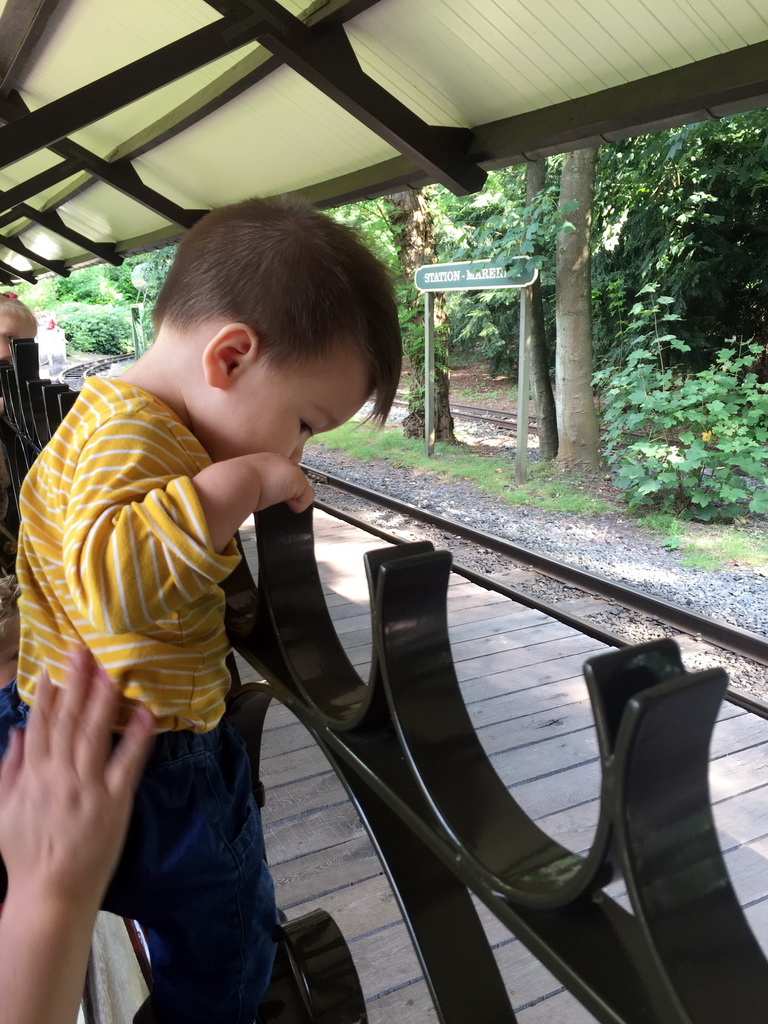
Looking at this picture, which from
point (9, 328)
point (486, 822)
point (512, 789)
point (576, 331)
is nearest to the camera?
point (486, 822)

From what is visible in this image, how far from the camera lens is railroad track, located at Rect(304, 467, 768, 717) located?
4352 millimetres

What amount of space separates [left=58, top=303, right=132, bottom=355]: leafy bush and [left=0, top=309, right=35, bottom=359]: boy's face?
3151 cm

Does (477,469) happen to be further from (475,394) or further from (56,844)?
(56,844)

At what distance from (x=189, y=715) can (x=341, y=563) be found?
388 cm

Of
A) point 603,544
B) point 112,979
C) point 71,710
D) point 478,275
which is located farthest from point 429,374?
point 71,710

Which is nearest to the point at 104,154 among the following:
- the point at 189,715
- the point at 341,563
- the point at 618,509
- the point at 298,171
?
the point at 298,171

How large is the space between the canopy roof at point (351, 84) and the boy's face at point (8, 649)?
10.4 feet

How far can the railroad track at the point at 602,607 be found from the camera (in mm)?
4352

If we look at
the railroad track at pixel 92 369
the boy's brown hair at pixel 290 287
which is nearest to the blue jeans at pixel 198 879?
the boy's brown hair at pixel 290 287

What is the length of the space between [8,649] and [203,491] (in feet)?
3.78

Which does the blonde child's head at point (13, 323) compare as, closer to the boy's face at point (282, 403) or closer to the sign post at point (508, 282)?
the boy's face at point (282, 403)

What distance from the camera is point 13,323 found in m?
3.80

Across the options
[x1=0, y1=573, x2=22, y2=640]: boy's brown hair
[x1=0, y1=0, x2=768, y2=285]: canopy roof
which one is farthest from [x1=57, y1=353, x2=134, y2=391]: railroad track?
[x1=0, y1=573, x2=22, y2=640]: boy's brown hair

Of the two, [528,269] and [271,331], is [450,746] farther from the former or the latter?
[528,269]
